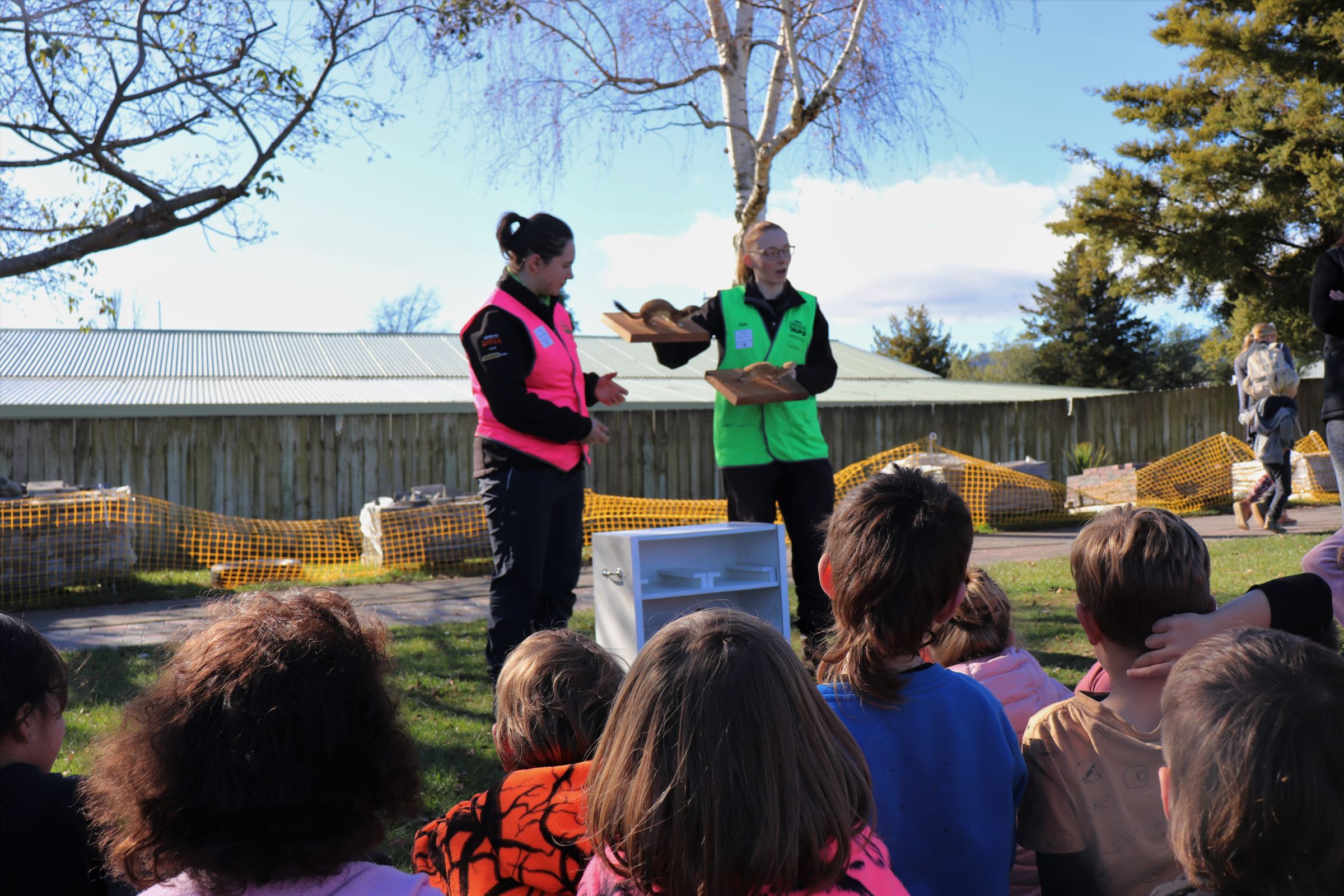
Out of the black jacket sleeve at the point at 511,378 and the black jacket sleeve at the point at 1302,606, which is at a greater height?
the black jacket sleeve at the point at 511,378

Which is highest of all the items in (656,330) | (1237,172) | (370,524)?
(1237,172)

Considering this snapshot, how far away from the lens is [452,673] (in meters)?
5.14

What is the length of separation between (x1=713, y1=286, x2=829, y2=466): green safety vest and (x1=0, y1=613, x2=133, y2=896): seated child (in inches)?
114

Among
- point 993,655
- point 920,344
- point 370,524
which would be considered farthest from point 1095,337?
point 993,655

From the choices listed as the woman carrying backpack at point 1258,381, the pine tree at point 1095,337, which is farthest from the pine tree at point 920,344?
the woman carrying backpack at point 1258,381

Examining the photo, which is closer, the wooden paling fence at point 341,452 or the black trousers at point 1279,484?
the black trousers at point 1279,484

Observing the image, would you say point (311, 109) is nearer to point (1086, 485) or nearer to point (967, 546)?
point (967, 546)

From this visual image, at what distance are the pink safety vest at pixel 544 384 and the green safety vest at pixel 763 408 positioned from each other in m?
0.64

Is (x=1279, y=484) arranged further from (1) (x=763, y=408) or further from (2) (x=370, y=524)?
(2) (x=370, y=524)

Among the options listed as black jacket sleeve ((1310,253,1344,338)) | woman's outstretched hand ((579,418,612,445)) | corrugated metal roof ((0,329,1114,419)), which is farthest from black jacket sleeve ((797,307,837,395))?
corrugated metal roof ((0,329,1114,419))

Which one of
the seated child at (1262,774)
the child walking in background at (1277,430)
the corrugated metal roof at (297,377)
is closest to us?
the seated child at (1262,774)

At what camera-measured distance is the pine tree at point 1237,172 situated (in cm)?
2134

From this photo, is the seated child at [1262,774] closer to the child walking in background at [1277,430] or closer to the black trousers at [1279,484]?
the child walking in background at [1277,430]

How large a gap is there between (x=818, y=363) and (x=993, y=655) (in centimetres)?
232
